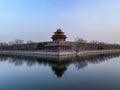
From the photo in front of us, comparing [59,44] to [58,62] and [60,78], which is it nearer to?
[58,62]

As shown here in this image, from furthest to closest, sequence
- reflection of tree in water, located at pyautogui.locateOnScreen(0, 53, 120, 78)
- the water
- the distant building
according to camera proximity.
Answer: the distant building < reflection of tree in water, located at pyautogui.locateOnScreen(0, 53, 120, 78) < the water

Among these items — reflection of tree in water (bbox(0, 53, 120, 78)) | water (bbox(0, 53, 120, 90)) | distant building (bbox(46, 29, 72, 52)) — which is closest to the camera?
water (bbox(0, 53, 120, 90))

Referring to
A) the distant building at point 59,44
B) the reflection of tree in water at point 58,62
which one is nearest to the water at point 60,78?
the reflection of tree in water at point 58,62

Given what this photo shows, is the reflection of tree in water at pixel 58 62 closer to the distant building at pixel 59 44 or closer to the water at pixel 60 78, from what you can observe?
the water at pixel 60 78

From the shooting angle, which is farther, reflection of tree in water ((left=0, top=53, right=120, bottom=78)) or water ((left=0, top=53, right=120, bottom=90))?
reflection of tree in water ((left=0, top=53, right=120, bottom=78))

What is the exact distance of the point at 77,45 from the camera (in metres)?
41.4

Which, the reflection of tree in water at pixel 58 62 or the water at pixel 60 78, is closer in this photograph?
the water at pixel 60 78

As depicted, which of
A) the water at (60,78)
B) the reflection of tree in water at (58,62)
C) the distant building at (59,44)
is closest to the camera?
the water at (60,78)

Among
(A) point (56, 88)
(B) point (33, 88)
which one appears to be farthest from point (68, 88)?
(B) point (33, 88)

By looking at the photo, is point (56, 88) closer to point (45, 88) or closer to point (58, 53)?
point (45, 88)

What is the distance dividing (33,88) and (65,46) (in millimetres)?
25855

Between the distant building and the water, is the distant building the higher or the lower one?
the higher one

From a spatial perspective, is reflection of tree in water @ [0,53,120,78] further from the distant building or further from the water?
the distant building

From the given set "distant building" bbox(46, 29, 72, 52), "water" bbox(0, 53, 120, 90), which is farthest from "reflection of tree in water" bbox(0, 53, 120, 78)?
"distant building" bbox(46, 29, 72, 52)
